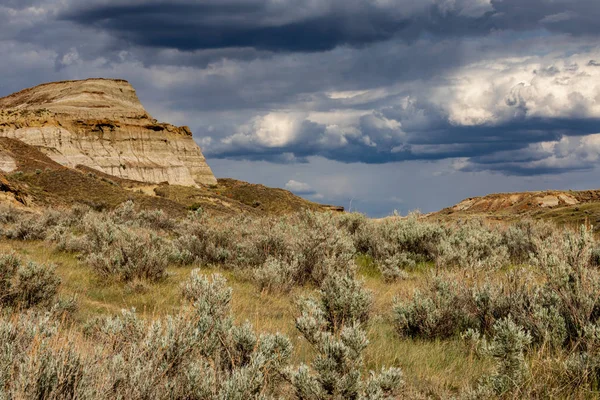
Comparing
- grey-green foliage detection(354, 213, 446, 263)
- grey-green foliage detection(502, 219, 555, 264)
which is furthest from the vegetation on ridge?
grey-green foliage detection(502, 219, 555, 264)

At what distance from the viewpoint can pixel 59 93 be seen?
7338 centimetres

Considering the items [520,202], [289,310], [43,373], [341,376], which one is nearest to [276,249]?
[289,310]

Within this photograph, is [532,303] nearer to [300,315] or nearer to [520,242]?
[300,315]

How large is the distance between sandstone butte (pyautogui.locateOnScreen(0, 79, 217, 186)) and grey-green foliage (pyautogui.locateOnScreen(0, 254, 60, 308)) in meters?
41.3

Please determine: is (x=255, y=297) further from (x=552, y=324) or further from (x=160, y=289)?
(x=552, y=324)

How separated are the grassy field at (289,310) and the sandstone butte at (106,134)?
133ft

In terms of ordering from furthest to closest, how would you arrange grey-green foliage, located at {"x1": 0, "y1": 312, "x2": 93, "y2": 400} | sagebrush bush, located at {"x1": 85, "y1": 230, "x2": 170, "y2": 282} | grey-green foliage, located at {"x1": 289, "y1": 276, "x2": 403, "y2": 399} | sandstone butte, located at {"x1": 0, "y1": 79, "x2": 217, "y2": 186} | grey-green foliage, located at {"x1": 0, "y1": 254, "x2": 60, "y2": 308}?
sandstone butte, located at {"x1": 0, "y1": 79, "x2": 217, "y2": 186}, sagebrush bush, located at {"x1": 85, "y1": 230, "x2": 170, "y2": 282}, grey-green foliage, located at {"x1": 0, "y1": 254, "x2": 60, "y2": 308}, grey-green foliage, located at {"x1": 289, "y1": 276, "x2": 403, "y2": 399}, grey-green foliage, located at {"x1": 0, "y1": 312, "x2": 93, "y2": 400}

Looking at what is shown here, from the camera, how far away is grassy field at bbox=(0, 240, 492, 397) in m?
4.56

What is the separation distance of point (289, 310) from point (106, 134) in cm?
5868

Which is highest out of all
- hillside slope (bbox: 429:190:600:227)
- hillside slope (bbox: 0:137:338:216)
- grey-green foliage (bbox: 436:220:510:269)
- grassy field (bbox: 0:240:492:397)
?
hillside slope (bbox: 0:137:338:216)

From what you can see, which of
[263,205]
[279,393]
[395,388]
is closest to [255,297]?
[279,393]

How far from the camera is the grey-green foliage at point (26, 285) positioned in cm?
655

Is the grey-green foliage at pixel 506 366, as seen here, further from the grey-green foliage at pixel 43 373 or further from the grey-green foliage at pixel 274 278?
the grey-green foliage at pixel 274 278

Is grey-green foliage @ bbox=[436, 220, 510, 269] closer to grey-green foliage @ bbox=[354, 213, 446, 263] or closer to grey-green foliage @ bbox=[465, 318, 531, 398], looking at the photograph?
grey-green foliage @ bbox=[354, 213, 446, 263]
